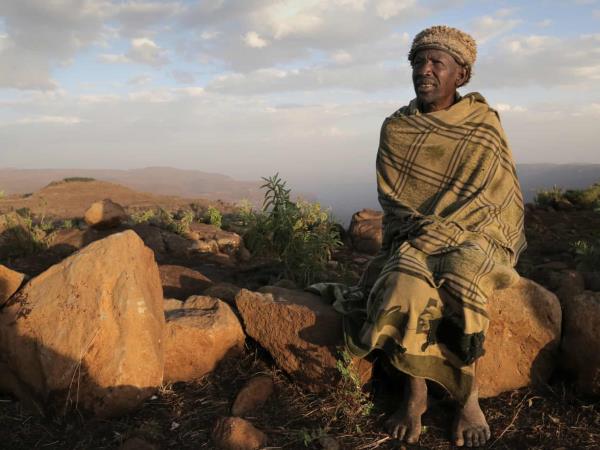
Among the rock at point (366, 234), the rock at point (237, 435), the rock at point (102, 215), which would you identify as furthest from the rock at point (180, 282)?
the rock at point (366, 234)

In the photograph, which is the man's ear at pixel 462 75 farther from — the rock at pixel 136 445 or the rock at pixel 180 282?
the rock at pixel 136 445

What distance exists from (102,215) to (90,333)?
4051 mm

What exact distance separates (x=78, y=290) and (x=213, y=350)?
87 centimetres

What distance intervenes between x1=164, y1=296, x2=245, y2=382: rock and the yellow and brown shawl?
2.20 feet

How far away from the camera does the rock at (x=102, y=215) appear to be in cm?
645

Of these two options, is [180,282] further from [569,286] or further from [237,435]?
[569,286]

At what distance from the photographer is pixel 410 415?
8.50ft

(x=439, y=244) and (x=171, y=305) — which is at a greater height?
(x=439, y=244)

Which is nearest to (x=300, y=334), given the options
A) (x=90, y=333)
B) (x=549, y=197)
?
(x=90, y=333)

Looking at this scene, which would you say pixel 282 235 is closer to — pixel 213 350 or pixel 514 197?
pixel 213 350

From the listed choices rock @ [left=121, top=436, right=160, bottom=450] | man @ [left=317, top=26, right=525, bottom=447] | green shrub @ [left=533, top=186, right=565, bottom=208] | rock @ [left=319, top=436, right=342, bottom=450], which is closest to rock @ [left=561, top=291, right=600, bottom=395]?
man @ [left=317, top=26, right=525, bottom=447]

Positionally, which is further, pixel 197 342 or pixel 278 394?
pixel 197 342

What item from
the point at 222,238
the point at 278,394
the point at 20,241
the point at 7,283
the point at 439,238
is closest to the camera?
the point at 439,238

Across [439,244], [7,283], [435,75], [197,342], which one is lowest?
[197,342]
